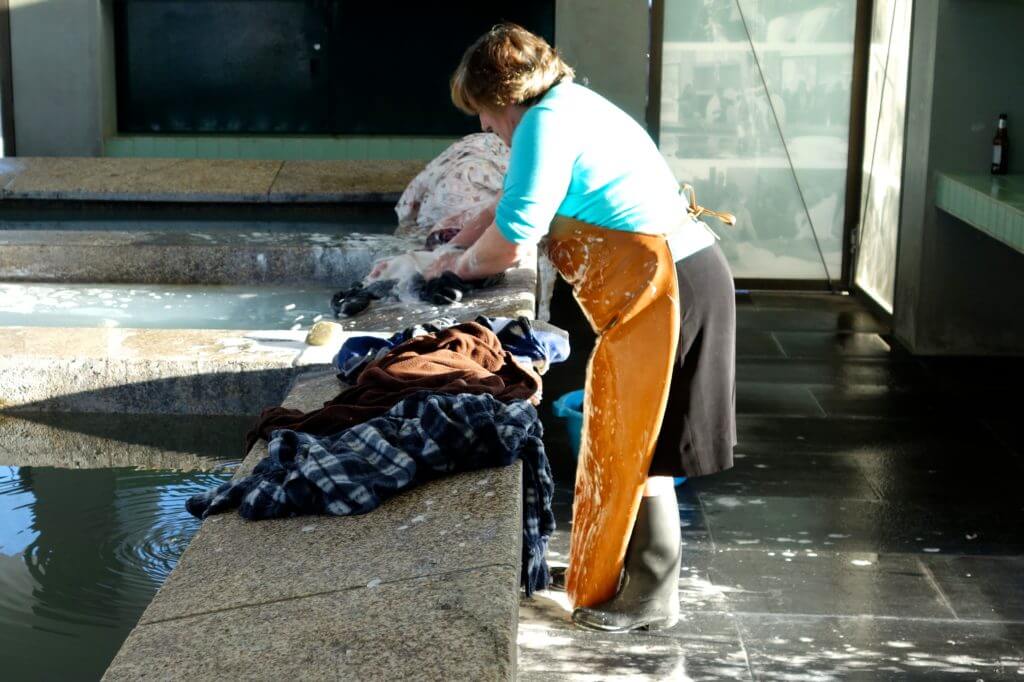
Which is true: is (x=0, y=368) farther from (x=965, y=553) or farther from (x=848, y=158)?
(x=848, y=158)

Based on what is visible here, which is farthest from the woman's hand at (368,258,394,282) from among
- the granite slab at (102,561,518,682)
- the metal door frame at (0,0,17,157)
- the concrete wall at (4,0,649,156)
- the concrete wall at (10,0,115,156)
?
the metal door frame at (0,0,17,157)

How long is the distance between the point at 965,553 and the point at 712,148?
4420 millimetres

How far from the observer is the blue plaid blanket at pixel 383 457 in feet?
8.48

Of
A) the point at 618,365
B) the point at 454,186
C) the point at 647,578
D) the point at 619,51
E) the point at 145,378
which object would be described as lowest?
the point at 647,578

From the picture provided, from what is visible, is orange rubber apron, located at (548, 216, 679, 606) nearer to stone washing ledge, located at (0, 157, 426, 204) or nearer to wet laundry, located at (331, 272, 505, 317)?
wet laundry, located at (331, 272, 505, 317)

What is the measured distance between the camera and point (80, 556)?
320 cm

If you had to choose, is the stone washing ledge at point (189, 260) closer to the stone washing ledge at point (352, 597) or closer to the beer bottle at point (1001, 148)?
the beer bottle at point (1001, 148)

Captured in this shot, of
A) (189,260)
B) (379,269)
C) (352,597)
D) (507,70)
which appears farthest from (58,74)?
(352,597)

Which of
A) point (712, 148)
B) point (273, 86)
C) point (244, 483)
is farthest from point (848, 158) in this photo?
point (244, 483)

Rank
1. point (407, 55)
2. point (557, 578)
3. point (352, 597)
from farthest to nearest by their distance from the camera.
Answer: point (407, 55), point (557, 578), point (352, 597)

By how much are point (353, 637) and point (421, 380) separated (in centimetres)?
111

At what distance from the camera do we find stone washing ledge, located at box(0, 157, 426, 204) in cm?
722

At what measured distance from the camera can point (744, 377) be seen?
5.94 m

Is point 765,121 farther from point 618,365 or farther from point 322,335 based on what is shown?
point 618,365
